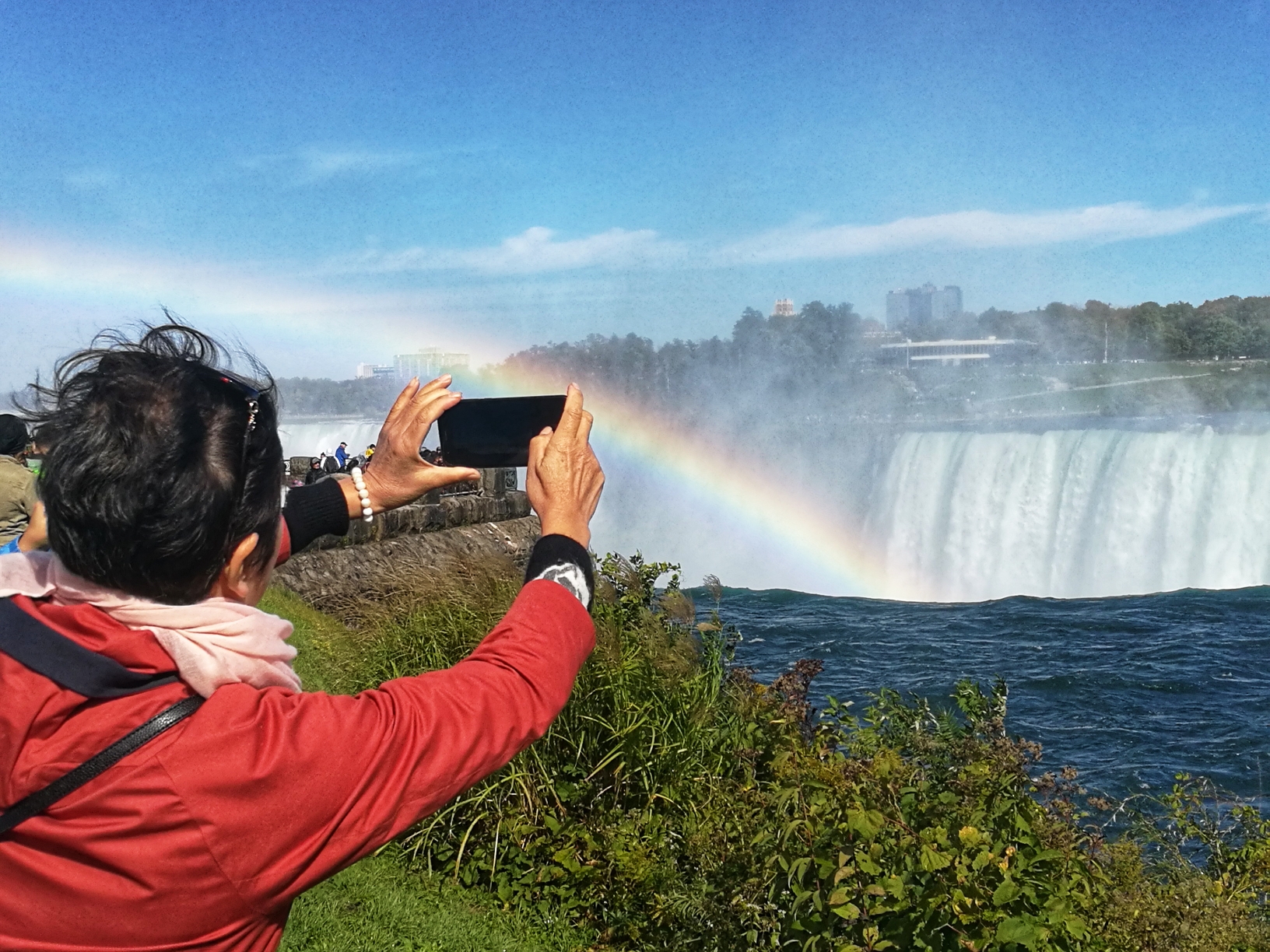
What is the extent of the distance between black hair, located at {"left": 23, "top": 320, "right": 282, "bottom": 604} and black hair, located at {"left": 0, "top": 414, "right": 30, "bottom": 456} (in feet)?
15.0

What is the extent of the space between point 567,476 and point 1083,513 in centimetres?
2167

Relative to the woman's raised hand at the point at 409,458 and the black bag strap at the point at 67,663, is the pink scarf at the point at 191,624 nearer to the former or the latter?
the black bag strap at the point at 67,663

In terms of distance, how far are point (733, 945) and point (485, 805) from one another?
60.8 inches

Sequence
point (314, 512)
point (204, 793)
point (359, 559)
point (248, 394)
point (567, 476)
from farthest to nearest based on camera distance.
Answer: point (359, 559)
point (314, 512)
point (567, 476)
point (248, 394)
point (204, 793)

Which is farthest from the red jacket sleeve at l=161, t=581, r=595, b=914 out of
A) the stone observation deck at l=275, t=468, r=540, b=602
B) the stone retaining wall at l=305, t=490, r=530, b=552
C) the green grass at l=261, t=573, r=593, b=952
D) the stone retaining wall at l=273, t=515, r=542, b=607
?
the stone retaining wall at l=305, t=490, r=530, b=552

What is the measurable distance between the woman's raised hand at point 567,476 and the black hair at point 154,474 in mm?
358

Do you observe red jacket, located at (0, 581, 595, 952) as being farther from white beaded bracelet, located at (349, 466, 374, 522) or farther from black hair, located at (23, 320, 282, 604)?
white beaded bracelet, located at (349, 466, 374, 522)

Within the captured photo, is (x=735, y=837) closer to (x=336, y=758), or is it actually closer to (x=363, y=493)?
(x=363, y=493)

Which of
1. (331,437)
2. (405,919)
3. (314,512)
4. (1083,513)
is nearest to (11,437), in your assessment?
(405,919)

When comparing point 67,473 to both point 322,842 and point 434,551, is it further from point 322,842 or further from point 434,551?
point 434,551

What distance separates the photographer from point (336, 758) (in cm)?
123

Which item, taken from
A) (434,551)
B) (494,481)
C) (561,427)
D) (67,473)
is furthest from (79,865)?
(494,481)

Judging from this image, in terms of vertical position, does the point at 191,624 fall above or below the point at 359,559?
above

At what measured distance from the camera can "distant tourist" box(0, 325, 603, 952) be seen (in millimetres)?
1193
